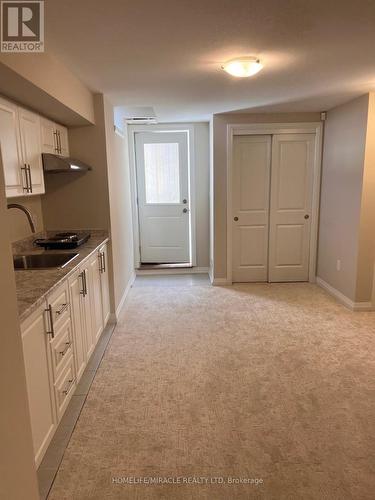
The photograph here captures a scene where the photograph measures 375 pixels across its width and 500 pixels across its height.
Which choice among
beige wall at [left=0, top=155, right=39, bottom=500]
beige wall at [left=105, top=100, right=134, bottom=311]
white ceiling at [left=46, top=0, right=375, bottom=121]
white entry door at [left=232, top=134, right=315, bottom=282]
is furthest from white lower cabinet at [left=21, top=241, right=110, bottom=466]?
white entry door at [left=232, top=134, right=315, bottom=282]

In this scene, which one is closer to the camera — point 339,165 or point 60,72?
point 60,72

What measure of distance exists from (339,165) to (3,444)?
166 inches

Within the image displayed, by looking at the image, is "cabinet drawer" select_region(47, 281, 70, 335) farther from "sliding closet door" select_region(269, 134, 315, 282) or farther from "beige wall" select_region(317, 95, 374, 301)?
"sliding closet door" select_region(269, 134, 315, 282)

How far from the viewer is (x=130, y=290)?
188 inches

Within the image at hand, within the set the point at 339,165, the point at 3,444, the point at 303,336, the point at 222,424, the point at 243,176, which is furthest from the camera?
the point at 243,176

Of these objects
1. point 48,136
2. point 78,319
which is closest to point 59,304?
point 78,319

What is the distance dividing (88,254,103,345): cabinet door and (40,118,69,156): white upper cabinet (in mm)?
1016

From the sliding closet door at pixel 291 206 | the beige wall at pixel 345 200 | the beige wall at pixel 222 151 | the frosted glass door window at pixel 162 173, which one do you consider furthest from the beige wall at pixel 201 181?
the beige wall at pixel 345 200

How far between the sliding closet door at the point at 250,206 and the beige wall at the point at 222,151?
171 millimetres

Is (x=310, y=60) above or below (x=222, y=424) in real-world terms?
above

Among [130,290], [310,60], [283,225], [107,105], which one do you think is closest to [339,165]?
[283,225]

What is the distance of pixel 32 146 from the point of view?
8.56 ft

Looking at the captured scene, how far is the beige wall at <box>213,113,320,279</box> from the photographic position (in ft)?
14.8

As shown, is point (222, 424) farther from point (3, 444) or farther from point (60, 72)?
point (60, 72)
